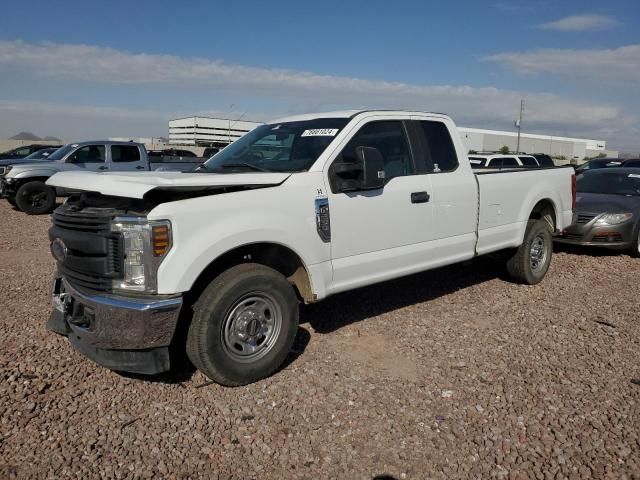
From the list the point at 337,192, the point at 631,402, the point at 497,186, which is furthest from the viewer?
the point at 497,186

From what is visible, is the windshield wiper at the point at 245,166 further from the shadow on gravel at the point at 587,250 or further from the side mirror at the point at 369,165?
the shadow on gravel at the point at 587,250

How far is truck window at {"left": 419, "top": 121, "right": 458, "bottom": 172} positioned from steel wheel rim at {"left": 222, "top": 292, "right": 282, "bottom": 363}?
228 centimetres

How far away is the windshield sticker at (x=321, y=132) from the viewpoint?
4579 millimetres

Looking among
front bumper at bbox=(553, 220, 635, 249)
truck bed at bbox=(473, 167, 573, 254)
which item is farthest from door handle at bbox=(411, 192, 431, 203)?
front bumper at bbox=(553, 220, 635, 249)

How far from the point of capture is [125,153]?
14.8 metres

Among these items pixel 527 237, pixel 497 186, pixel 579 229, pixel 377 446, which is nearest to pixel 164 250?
pixel 377 446

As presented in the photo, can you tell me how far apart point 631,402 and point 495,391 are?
90 cm

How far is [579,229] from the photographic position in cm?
845

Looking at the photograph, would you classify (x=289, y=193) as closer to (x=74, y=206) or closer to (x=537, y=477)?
(x=74, y=206)

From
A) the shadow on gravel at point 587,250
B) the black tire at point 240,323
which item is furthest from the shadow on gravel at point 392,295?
the shadow on gravel at point 587,250

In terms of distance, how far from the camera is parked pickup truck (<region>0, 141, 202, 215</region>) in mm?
13336

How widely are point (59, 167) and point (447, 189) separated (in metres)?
11.8

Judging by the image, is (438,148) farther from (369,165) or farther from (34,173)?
(34,173)

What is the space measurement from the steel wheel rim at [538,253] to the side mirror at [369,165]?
10.6ft
